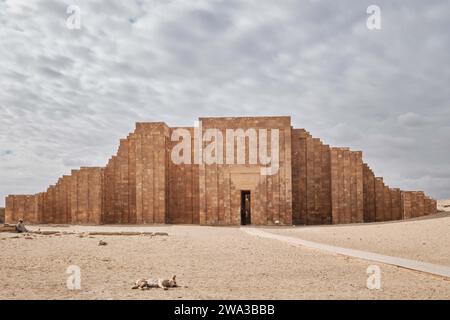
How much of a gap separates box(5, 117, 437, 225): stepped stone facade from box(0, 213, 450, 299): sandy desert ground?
14.1 metres

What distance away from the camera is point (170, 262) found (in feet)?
35.8

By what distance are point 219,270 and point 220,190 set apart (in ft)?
68.4

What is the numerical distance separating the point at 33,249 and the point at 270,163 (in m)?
19.0

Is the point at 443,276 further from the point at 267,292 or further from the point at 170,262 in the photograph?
the point at 170,262

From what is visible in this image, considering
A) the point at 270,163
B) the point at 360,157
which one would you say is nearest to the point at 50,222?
the point at 270,163

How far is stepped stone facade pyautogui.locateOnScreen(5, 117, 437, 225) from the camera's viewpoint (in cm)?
2998

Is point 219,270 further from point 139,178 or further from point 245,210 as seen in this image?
point 245,210

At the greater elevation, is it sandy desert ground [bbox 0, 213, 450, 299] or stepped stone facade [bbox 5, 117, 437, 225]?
stepped stone facade [bbox 5, 117, 437, 225]

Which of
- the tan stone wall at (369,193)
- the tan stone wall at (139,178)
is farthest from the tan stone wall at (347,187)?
the tan stone wall at (139,178)

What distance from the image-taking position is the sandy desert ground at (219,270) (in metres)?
6.93

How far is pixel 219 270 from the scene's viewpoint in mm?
9484

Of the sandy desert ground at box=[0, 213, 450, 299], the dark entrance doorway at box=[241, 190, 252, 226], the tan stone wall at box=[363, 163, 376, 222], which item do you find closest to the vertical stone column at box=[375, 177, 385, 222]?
the tan stone wall at box=[363, 163, 376, 222]

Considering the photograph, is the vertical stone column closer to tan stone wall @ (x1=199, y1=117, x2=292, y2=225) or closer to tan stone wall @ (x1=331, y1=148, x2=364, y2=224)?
tan stone wall @ (x1=331, y1=148, x2=364, y2=224)

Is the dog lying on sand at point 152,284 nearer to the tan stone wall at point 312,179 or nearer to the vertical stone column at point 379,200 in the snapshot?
the tan stone wall at point 312,179
